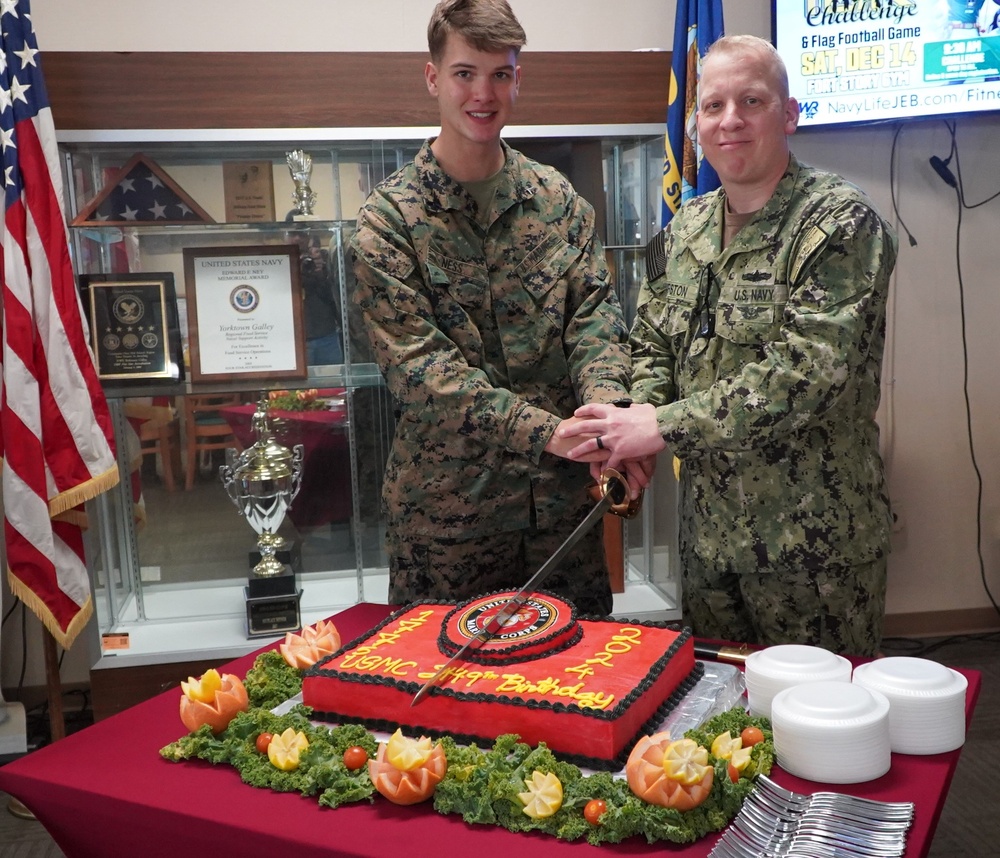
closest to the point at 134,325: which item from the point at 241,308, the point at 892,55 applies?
the point at 241,308

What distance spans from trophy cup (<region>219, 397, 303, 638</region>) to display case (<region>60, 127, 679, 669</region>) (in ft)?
0.14

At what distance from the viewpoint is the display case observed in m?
2.59

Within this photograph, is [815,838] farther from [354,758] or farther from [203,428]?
[203,428]

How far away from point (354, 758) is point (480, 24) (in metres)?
1.32

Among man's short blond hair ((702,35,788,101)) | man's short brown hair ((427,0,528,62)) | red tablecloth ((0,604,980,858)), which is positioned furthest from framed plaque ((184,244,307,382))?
red tablecloth ((0,604,980,858))

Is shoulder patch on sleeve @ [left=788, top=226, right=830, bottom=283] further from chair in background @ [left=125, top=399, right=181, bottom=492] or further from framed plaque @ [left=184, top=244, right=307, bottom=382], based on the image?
chair in background @ [left=125, top=399, right=181, bottom=492]

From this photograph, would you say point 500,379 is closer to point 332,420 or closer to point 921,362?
point 332,420

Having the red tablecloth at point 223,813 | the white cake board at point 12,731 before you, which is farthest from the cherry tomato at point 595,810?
the white cake board at point 12,731

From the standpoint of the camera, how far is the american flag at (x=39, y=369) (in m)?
2.30

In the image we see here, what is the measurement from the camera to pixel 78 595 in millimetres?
2465

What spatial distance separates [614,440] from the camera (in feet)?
5.50

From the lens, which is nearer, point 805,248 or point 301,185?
point 805,248

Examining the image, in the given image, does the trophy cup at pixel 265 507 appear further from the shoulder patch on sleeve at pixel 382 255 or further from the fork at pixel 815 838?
the fork at pixel 815 838

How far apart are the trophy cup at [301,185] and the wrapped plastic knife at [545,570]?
1.40 m
